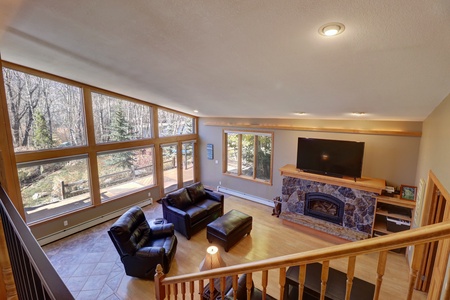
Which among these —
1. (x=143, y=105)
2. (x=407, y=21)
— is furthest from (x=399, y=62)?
(x=143, y=105)

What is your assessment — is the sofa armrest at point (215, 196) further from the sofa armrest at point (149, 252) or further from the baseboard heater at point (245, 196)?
the sofa armrest at point (149, 252)

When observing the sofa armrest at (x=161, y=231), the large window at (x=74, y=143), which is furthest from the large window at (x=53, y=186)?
the sofa armrest at (x=161, y=231)

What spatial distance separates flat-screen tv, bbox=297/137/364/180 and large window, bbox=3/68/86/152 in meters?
5.60

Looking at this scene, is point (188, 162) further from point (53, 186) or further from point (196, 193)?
point (53, 186)

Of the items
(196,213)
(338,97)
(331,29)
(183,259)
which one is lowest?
(183,259)

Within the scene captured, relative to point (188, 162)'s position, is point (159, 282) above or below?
below

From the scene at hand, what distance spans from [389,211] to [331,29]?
4711mm

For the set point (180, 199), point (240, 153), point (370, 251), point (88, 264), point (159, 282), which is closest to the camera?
point (370, 251)

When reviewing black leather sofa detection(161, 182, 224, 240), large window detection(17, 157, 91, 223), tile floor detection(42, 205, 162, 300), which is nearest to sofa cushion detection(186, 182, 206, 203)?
black leather sofa detection(161, 182, 224, 240)

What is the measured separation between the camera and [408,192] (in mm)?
4676

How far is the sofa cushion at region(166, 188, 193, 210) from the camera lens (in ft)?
18.1

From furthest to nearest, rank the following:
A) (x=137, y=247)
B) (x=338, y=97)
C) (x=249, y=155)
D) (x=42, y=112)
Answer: (x=249, y=155), (x=42, y=112), (x=137, y=247), (x=338, y=97)

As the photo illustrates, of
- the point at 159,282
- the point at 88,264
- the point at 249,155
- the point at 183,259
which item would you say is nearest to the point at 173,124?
the point at 249,155

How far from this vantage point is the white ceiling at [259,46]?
1.73 metres
